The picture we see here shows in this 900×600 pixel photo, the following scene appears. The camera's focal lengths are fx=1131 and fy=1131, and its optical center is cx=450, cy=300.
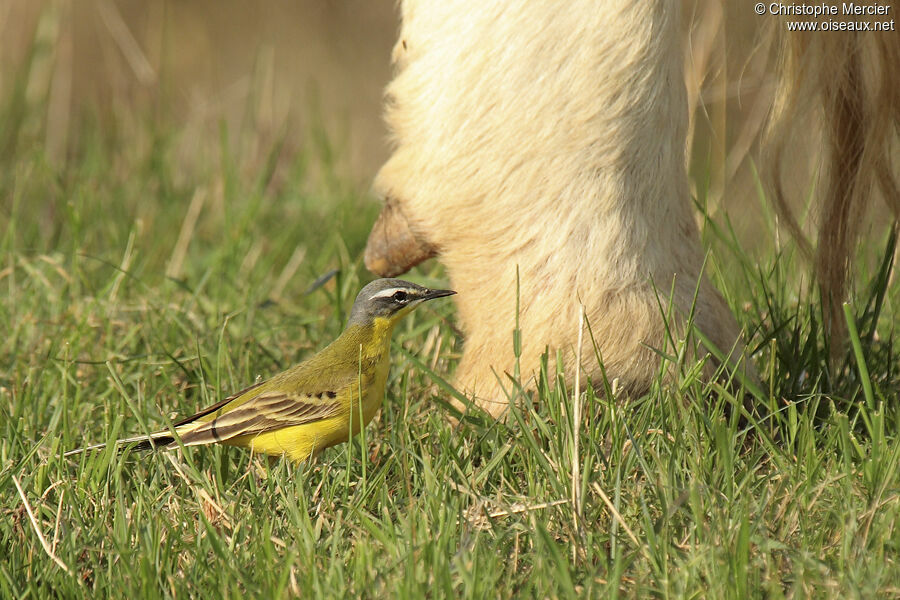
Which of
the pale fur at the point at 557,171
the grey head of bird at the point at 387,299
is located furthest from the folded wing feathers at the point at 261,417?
the pale fur at the point at 557,171

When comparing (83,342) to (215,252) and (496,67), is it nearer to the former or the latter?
(215,252)

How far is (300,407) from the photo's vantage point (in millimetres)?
3574

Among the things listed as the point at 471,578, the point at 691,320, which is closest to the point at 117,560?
the point at 471,578

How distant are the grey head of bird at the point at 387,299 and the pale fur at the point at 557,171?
52cm

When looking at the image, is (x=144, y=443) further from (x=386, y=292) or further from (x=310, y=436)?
(x=386, y=292)

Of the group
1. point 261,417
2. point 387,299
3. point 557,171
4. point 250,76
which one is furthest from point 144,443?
point 250,76

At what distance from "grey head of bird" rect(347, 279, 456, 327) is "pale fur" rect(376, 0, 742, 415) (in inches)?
20.5

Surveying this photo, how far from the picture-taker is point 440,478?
324 centimetres

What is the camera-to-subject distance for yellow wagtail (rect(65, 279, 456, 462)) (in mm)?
3469

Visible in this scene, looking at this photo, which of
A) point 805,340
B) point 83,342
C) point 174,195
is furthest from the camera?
point 174,195

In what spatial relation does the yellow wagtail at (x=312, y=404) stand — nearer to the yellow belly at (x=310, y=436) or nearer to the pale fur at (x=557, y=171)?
the yellow belly at (x=310, y=436)

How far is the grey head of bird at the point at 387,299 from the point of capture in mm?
3830

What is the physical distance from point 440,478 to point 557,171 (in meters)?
0.93

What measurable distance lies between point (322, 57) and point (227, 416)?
31.7 feet
